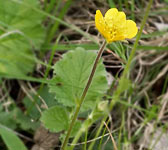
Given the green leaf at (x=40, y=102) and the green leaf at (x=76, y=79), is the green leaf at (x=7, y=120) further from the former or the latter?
the green leaf at (x=76, y=79)

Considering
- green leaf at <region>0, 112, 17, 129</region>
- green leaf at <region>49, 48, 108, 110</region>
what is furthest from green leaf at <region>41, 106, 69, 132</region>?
green leaf at <region>0, 112, 17, 129</region>

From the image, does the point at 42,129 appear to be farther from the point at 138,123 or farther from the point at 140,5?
the point at 140,5

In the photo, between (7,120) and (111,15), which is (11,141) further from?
(111,15)

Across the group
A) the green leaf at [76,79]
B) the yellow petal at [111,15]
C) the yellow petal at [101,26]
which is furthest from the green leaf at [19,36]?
the yellow petal at [101,26]

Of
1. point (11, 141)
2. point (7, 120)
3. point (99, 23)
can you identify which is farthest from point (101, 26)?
point (7, 120)

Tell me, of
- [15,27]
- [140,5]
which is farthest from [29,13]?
[140,5]

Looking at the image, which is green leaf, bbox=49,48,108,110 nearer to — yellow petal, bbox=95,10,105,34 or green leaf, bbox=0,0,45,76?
yellow petal, bbox=95,10,105,34
